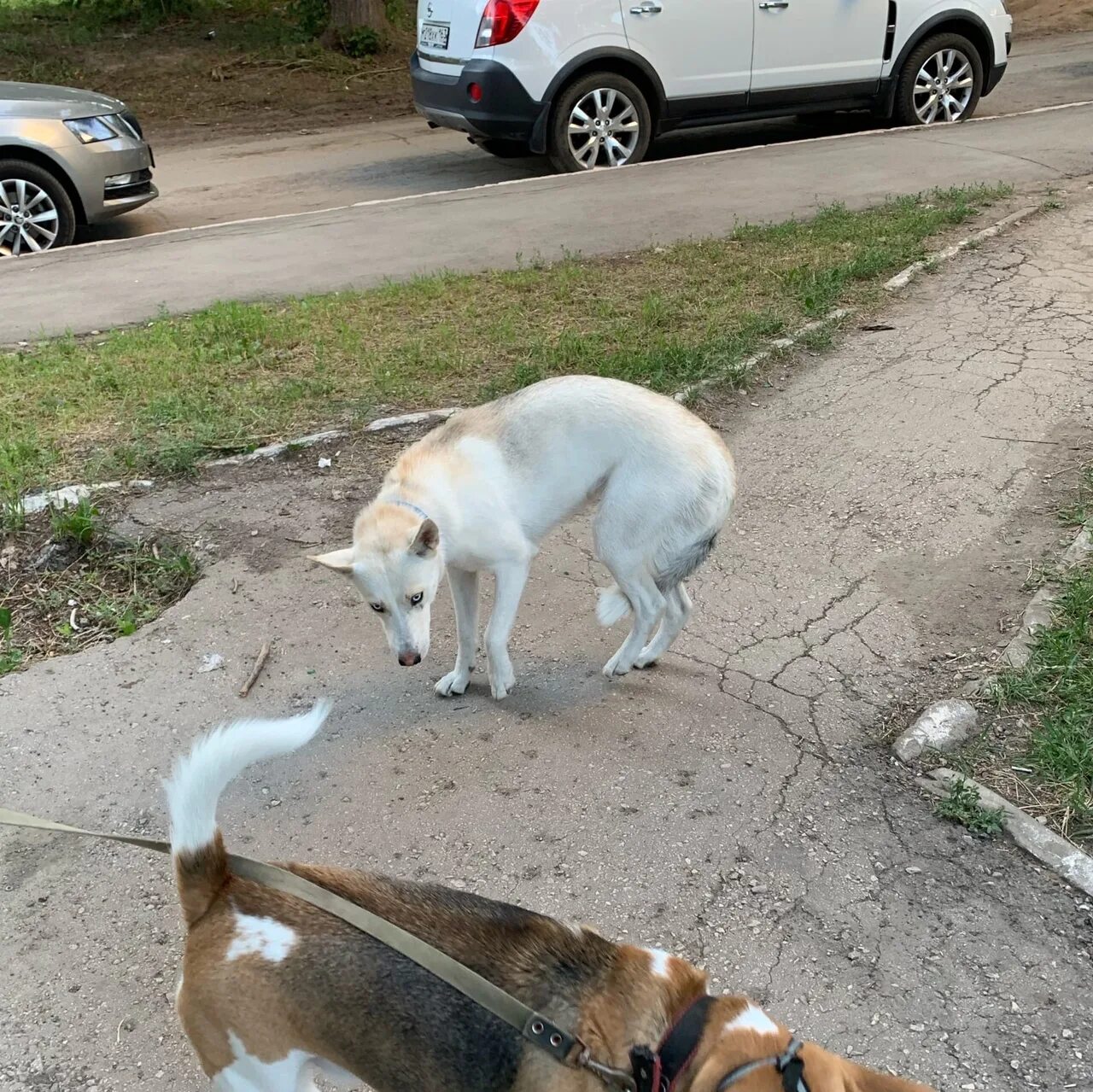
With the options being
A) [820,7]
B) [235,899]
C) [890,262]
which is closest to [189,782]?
[235,899]

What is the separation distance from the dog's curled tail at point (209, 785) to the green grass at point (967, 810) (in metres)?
2.17

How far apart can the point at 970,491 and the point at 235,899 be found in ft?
14.0

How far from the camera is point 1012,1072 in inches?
105

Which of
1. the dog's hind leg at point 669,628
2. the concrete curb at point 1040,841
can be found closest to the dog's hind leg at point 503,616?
the dog's hind leg at point 669,628

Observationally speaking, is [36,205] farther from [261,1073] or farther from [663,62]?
[261,1073]

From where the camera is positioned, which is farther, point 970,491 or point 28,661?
point 970,491

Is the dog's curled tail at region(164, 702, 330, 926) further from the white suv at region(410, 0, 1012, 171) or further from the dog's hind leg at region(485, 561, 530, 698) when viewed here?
the white suv at region(410, 0, 1012, 171)

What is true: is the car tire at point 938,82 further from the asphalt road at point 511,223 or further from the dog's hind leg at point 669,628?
the dog's hind leg at point 669,628

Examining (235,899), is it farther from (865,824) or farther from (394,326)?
(394,326)

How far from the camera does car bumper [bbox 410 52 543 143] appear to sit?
10.0 m

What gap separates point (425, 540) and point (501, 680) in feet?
2.67

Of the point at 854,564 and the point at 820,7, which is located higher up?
the point at 820,7

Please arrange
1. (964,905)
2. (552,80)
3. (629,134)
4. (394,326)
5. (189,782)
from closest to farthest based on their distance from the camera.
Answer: (189,782)
(964,905)
(394,326)
(552,80)
(629,134)

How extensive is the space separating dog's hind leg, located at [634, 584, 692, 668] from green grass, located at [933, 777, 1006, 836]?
1.20 metres
